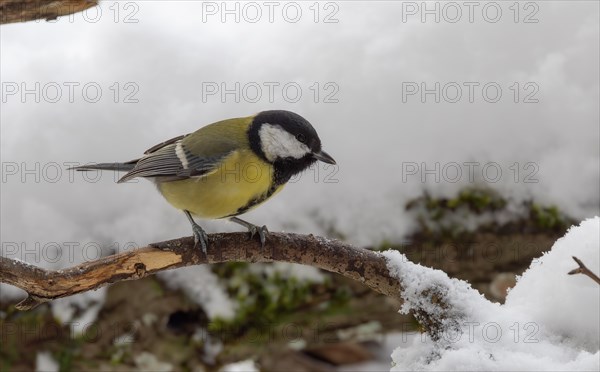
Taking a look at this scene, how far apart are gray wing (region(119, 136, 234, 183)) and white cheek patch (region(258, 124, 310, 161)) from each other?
0.37 ft

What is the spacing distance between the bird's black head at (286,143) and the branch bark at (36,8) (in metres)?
0.59

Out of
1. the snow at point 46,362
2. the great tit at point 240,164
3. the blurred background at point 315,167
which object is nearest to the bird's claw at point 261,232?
the great tit at point 240,164

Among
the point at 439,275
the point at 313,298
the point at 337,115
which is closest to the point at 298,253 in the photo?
the point at 439,275

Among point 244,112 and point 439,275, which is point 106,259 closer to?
point 439,275

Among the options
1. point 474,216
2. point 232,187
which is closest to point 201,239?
point 232,187

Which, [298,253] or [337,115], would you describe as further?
[337,115]

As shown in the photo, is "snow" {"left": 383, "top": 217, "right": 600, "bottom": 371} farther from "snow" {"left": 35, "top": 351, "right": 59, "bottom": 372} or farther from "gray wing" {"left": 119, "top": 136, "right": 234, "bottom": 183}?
"snow" {"left": 35, "top": 351, "right": 59, "bottom": 372}

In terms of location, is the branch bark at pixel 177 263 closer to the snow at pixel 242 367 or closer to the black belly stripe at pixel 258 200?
the black belly stripe at pixel 258 200

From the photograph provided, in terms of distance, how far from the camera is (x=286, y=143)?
6.61ft

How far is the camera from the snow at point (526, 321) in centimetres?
134

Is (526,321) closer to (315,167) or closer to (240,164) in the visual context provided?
(240,164)

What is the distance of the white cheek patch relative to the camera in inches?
79.0

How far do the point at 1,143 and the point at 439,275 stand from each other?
189 centimetres

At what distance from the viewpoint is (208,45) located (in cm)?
305
